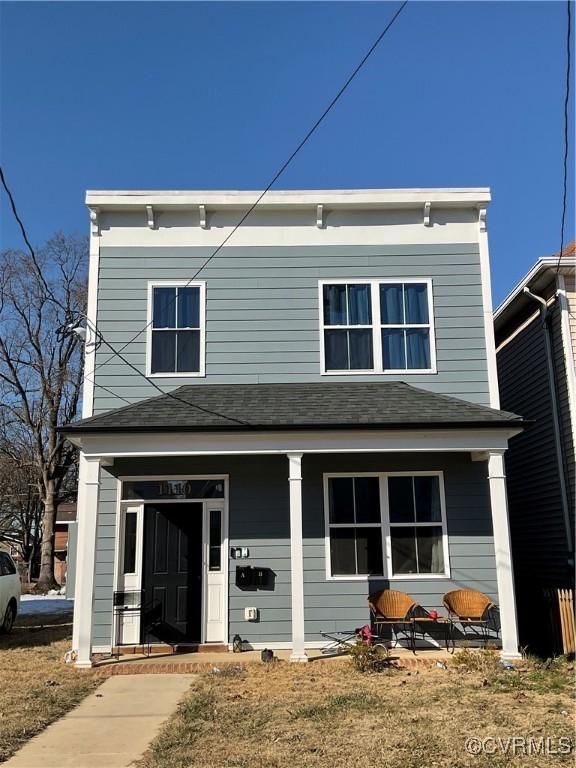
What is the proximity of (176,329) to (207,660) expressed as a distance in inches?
189

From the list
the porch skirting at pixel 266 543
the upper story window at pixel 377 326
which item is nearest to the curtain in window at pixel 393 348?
the upper story window at pixel 377 326

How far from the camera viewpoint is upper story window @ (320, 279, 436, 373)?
10.2m

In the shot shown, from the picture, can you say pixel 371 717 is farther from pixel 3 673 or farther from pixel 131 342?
pixel 131 342

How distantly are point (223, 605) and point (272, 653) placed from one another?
1262 millimetres

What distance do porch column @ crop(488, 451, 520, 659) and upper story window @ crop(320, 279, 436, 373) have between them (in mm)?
2254

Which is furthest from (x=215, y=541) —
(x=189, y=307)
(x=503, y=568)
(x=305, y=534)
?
(x=503, y=568)

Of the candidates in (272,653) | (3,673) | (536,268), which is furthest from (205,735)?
(536,268)

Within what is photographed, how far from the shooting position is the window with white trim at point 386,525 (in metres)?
9.33

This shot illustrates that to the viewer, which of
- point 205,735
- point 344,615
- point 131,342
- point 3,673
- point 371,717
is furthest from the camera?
point 131,342

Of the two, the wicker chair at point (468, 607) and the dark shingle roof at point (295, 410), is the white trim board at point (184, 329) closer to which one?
the dark shingle roof at point (295, 410)

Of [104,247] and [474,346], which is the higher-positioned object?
[104,247]

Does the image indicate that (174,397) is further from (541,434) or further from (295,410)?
(541,434)

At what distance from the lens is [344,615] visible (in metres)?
9.13
